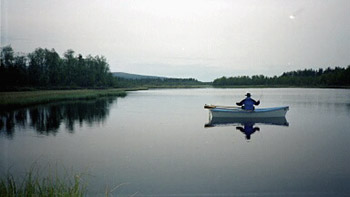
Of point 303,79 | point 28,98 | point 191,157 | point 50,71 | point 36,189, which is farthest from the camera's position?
point 303,79

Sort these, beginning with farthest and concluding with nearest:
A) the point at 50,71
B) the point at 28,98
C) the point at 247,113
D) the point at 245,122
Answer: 1. the point at 50,71
2. the point at 28,98
3. the point at 247,113
4. the point at 245,122

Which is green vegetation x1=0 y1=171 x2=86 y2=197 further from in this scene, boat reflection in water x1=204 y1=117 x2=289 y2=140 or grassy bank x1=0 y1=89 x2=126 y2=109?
grassy bank x1=0 y1=89 x2=126 y2=109

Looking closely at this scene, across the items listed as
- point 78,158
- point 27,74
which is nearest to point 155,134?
point 78,158

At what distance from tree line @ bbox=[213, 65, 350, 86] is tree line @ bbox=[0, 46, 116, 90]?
80.8m

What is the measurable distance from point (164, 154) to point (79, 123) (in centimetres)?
1010

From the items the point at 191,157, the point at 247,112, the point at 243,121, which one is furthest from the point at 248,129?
the point at 191,157

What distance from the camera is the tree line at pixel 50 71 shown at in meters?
48.9

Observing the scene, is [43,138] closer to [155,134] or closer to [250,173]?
[155,134]

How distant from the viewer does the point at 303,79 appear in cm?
12825

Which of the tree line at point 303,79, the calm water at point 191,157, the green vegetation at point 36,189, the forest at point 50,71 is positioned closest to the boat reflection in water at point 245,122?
the calm water at point 191,157

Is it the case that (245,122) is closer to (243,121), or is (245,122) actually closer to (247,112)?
(243,121)

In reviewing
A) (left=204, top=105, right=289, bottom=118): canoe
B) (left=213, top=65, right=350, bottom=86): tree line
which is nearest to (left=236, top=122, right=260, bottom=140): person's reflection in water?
(left=204, top=105, right=289, bottom=118): canoe

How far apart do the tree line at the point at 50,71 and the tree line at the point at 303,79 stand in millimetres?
80768

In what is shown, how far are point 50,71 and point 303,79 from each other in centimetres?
11061
